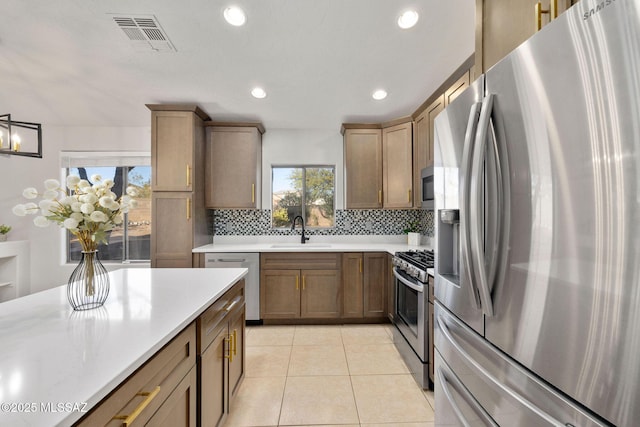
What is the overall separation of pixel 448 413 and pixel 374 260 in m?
2.10

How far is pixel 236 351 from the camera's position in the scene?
185 centimetres

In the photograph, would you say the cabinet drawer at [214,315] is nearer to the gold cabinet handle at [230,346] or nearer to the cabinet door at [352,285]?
the gold cabinet handle at [230,346]

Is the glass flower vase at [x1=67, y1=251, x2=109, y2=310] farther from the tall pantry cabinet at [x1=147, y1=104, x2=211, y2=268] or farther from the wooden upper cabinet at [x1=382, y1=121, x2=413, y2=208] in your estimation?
the wooden upper cabinet at [x1=382, y1=121, x2=413, y2=208]

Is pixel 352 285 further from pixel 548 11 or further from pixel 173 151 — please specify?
pixel 548 11

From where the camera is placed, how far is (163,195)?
125 inches

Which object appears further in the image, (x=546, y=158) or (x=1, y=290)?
(x=1, y=290)

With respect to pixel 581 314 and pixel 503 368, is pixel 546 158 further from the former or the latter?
pixel 503 368

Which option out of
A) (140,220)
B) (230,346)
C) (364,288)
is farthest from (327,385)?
(140,220)

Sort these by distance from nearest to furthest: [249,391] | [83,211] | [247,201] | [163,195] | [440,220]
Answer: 1. [83,211]
2. [440,220]
3. [249,391]
4. [163,195]
5. [247,201]

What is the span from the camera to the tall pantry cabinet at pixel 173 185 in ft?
10.4

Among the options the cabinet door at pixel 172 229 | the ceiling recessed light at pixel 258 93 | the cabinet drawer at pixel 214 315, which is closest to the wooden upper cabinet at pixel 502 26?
the cabinet drawer at pixel 214 315

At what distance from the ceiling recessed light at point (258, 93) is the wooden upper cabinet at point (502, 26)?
87.3 inches

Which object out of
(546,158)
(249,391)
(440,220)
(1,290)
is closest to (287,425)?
(249,391)

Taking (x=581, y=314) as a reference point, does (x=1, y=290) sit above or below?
below
